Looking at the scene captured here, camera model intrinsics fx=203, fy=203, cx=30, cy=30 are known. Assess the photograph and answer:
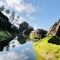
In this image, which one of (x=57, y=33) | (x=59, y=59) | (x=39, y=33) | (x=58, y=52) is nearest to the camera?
(x=59, y=59)

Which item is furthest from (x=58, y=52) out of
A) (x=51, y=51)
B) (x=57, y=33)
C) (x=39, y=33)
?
(x=39, y=33)

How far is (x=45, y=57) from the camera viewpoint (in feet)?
119

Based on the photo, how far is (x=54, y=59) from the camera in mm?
32594

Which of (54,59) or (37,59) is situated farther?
(37,59)

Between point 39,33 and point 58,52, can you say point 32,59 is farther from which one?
point 39,33

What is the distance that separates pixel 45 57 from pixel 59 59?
4.71 meters

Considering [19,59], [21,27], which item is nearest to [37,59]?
[19,59]

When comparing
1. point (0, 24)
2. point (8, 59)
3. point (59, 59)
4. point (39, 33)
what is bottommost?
point (59, 59)

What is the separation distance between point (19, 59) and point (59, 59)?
741 centimetres

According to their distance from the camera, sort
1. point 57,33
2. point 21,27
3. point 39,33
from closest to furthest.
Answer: point 57,33
point 39,33
point 21,27

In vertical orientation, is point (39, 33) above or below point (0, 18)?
below

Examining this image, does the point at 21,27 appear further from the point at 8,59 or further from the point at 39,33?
the point at 8,59

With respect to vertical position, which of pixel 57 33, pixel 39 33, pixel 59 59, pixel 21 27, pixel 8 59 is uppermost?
pixel 21 27

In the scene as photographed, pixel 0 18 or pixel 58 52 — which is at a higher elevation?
pixel 0 18
